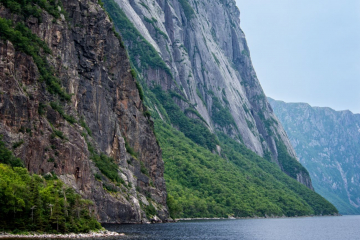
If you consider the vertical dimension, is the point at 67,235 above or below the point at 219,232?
above

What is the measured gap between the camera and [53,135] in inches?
3371

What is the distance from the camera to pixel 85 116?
358ft

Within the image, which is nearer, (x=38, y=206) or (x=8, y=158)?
(x=38, y=206)

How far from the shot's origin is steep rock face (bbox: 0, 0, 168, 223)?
8088 cm

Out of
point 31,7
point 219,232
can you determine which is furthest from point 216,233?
point 31,7

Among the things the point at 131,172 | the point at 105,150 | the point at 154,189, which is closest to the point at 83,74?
the point at 105,150

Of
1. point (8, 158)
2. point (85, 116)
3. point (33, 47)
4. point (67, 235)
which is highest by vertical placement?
point (33, 47)

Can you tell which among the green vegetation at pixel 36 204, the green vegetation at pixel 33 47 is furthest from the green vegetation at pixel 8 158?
the green vegetation at pixel 33 47

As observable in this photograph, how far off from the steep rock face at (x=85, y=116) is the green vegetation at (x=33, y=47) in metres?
1.44

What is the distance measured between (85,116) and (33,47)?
23754 millimetres

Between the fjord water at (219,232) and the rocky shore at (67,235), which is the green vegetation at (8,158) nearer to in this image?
the rocky shore at (67,235)

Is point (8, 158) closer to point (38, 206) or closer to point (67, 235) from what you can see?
point (38, 206)

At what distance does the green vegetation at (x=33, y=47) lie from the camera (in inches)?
3282

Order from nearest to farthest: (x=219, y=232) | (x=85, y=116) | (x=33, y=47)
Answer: (x=33, y=47) → (x=219, y=232) → (x=85, y=116)
